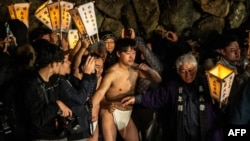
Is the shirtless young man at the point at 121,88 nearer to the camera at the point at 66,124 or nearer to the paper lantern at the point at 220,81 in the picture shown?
the camera at the point at 66,124

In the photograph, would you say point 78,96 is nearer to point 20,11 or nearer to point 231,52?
point 20,11

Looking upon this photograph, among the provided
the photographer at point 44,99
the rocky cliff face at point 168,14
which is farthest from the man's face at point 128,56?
the rocky cliff face at point 168,14

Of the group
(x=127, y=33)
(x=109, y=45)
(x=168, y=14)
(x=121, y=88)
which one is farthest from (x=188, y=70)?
(x=168, y=14)

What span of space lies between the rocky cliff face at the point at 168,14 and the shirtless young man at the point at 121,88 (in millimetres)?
4266

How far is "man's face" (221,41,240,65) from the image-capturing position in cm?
734

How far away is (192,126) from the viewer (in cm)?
602

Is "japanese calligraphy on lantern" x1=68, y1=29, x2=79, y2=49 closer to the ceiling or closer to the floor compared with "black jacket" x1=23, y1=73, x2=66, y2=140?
closer to the ceiling

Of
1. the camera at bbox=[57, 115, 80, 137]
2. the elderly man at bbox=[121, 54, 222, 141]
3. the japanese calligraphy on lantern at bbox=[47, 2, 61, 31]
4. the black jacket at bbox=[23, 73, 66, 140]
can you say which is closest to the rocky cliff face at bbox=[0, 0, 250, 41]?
the japanese calligraphy on lantern at bbox=[47, 2, 61, 31]

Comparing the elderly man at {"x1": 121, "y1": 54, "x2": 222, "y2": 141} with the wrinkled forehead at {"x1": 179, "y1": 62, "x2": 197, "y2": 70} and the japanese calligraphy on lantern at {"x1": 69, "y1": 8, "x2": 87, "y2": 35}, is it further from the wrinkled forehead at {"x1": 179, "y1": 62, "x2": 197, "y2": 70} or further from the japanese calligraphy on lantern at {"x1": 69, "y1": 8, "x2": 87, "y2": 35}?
the japanese calligraphy on lantern at {"x1": 69, "y1": 8, "x2": 87, "y2": 35}

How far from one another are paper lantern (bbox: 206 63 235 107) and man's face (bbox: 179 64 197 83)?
655 millimetres

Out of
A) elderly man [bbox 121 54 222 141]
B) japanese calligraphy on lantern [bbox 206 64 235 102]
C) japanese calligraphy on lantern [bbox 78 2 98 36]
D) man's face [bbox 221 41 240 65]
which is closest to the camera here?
japanese calligraphy on lantern [bbox 206 64 235 102]

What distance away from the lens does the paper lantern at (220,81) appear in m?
5.12

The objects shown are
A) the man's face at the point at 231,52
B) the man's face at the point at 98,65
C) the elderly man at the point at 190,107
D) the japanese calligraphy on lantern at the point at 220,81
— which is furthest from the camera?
the man's face at the point at 231,52

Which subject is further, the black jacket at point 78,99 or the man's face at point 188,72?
the man's face at point 188,72
